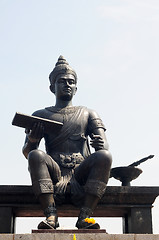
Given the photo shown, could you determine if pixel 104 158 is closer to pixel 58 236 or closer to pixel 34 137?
pixel 34 137

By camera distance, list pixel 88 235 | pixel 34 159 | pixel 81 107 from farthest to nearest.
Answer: pixel 81 107 → pixel 34 159 → pixel 88 235

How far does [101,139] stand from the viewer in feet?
26.4

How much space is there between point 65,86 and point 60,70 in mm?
350

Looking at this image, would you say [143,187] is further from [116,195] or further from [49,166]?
[49,166]

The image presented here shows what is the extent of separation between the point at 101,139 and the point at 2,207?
199 cm

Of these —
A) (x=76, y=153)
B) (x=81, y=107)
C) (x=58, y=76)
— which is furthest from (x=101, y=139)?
(x=58, y=76)

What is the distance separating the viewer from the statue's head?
9047mm

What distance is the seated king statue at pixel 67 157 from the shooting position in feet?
23.9

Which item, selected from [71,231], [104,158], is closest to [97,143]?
[104,158]

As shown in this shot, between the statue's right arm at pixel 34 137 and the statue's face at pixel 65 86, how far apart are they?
1.13m

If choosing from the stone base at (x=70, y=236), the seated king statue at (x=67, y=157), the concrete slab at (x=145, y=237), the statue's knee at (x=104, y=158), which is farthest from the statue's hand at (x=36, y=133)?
the concrete slab at (x=145, y=237)

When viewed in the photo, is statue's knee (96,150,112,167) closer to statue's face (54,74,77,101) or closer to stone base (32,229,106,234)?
stone base (32,229,106,234)

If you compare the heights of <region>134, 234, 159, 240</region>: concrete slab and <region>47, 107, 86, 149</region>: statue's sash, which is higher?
<region>47, 107, 86, 149</region>: statue's sash

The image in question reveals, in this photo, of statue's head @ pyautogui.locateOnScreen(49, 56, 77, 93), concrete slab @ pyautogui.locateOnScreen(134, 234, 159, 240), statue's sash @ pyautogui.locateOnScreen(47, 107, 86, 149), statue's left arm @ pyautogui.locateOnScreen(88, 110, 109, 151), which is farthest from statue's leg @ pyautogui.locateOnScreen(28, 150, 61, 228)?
statue's head @ pyautogui.locateOnScreen(49, 56, 77, 93)
